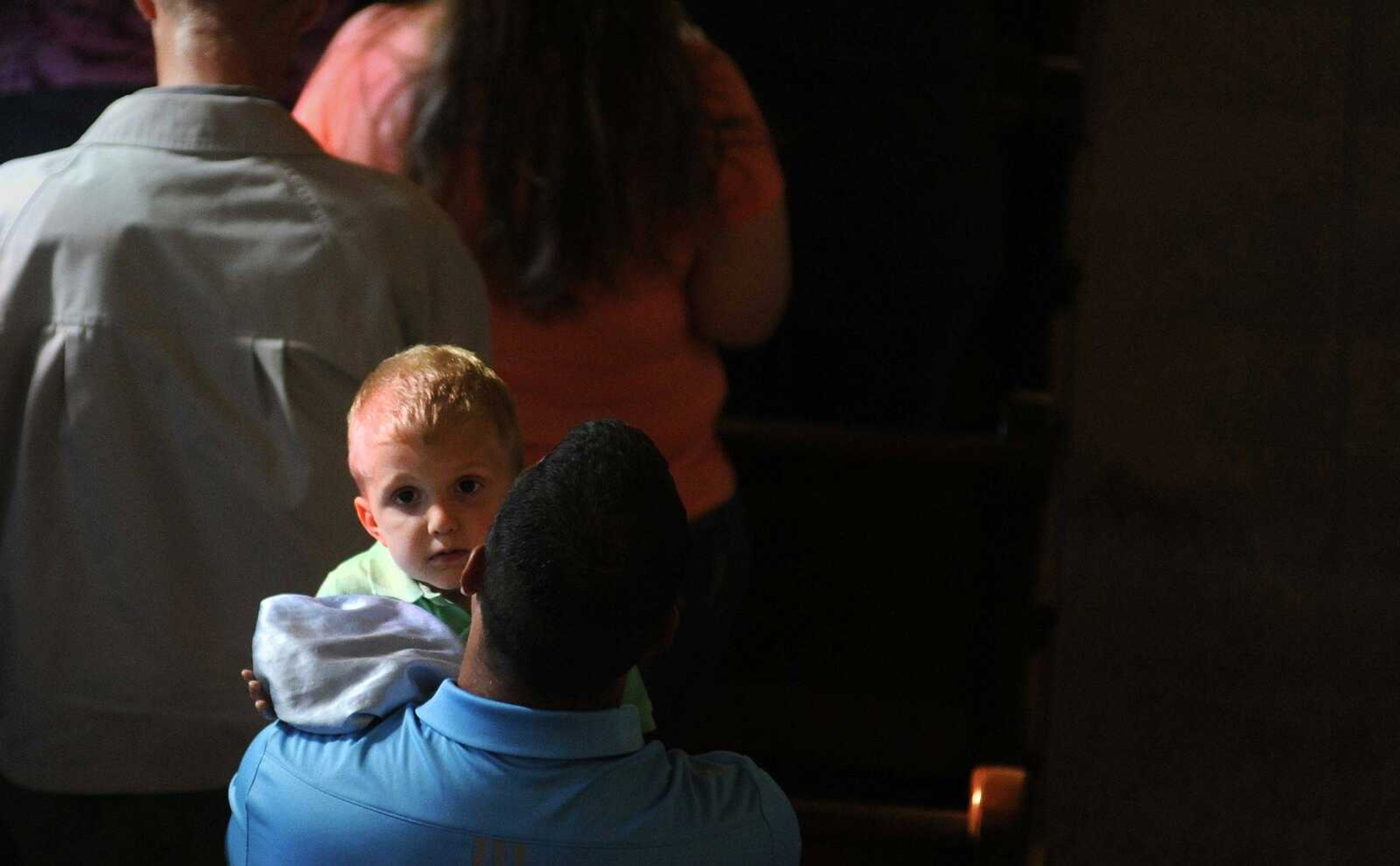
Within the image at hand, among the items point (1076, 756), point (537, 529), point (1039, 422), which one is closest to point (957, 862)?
point (1076, 756)

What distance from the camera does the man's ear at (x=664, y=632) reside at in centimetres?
83

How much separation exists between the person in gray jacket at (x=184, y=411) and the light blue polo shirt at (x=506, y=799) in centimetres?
31

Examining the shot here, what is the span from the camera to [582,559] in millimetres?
783

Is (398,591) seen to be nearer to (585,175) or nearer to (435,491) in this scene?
(435,491)

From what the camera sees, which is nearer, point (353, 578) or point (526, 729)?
point (526, 729)

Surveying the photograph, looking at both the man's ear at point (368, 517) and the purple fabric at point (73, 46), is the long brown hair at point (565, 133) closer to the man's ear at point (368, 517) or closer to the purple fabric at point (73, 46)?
the man's ear at point (368, 517)

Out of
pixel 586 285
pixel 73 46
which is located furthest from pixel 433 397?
pixel 73 46

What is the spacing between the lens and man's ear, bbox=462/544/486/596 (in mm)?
815

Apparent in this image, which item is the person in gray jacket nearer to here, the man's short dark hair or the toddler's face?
the toddler's face

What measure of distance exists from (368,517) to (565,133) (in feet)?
1.71

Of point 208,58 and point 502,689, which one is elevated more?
point 208,58

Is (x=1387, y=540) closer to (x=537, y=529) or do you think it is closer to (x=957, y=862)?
(x=957, y=862)

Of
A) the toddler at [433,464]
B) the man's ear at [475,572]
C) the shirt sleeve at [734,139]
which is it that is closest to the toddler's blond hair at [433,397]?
the toddler at [433,464]

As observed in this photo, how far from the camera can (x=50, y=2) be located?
191 centimetres
